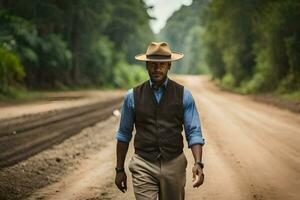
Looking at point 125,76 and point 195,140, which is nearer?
point 195,140

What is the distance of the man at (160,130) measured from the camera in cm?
431

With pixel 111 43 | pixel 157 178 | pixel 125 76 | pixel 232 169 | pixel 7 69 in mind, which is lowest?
pixel 125 76

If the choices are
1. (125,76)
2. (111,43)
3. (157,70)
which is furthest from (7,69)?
(125,76)

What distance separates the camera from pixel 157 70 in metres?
4.37

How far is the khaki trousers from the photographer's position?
433cm

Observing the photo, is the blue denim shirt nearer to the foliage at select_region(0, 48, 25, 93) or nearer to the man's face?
the man's face

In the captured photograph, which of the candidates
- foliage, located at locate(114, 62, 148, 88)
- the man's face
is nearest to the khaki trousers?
the man's face

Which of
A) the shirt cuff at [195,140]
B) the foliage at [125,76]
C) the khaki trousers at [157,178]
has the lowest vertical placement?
the foliage at [125,76]

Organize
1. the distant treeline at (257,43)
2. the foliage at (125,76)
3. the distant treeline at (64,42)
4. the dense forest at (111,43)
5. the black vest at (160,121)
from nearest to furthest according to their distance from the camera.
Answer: the black vest at (160,121), the distant treeline at (64,42), the dense forest at (111,43), the distant treeline at (257,43), the foliage at (125,76)

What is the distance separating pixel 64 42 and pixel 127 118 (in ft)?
115

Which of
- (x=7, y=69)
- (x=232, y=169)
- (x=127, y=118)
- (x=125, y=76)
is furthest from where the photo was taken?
(x=125, y=76)

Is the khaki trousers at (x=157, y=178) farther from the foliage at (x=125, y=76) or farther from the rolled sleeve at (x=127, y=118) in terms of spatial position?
the foliage at (x=125, y=76)

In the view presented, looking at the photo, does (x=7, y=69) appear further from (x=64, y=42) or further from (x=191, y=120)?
(x=191, y=120)

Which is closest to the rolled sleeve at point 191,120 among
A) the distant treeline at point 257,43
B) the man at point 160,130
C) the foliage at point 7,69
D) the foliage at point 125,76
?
the man at point 160,130
